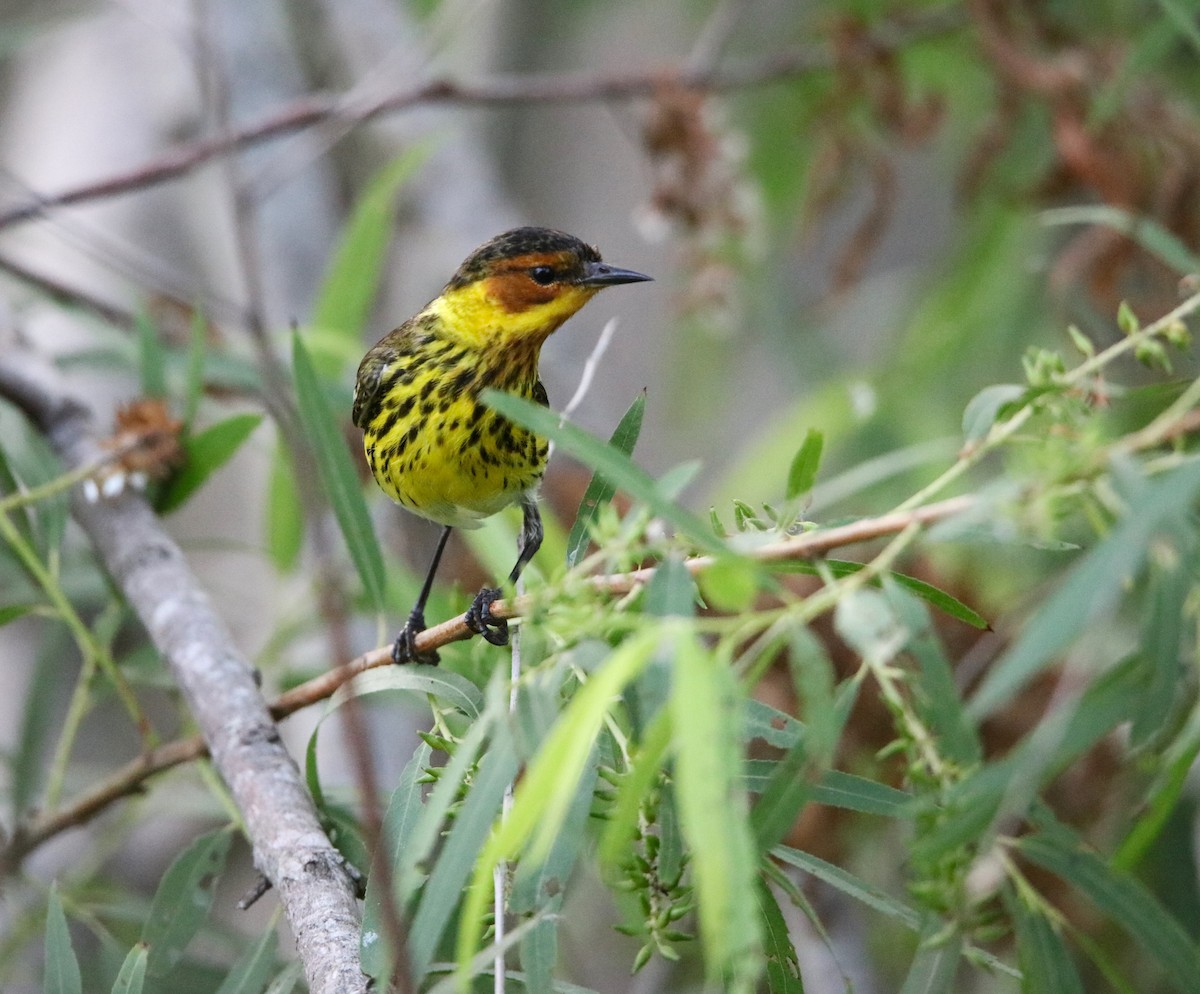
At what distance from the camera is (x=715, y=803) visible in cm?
88

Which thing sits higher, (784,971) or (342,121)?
(342,121)

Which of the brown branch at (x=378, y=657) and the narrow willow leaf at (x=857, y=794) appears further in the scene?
the narrow willow leaf at (x=857, y=794)

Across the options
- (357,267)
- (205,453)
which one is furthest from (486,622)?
(357,267)

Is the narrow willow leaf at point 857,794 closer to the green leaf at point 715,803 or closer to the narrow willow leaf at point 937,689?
the narrow willow leaf at point 937,689

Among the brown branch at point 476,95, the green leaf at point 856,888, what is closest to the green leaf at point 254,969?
the green leaf at point 856,888

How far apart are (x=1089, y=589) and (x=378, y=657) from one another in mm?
1004

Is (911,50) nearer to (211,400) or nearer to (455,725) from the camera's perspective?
(211,400)

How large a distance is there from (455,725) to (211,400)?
1.72 m

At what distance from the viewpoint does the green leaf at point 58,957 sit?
1489 millimetres

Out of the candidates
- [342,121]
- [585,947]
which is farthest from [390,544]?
[585,947]

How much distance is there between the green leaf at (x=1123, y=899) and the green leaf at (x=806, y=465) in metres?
0.39

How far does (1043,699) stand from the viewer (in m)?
2.83

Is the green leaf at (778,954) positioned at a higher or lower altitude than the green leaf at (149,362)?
lower

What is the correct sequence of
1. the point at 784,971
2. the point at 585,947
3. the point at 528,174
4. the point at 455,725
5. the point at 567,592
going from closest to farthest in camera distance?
the point at 567,592, the point at 784,971, the point at 455,725, the point at 585,947, the point at 528,174
